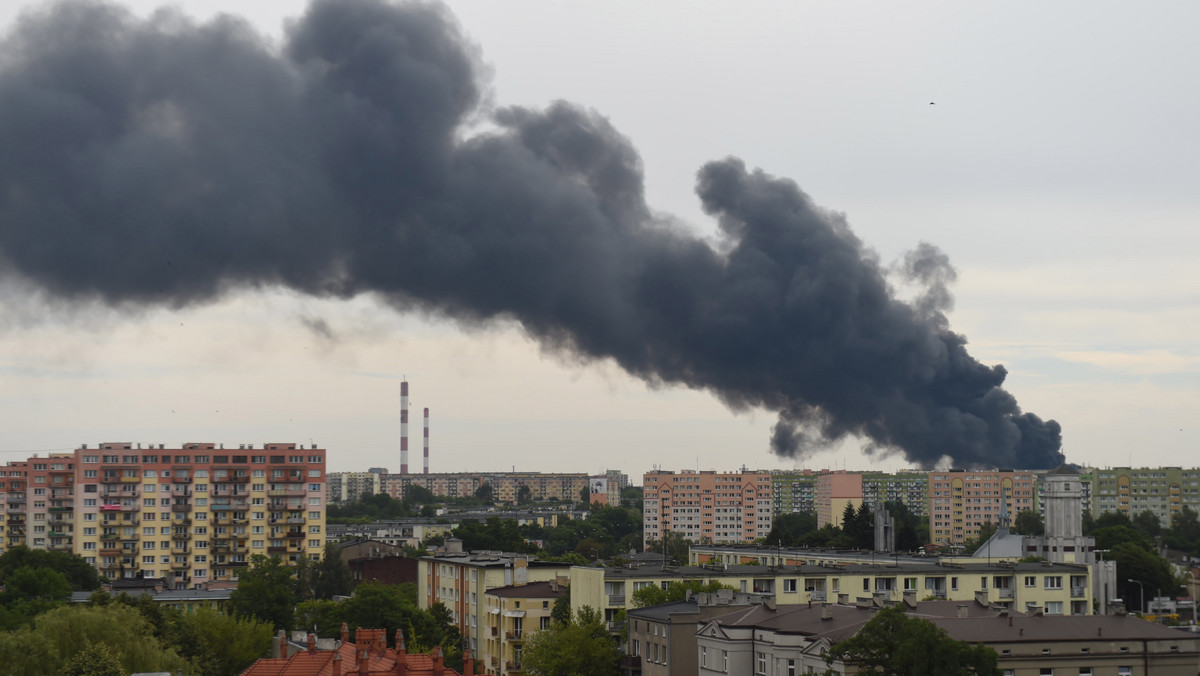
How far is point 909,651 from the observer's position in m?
27.4

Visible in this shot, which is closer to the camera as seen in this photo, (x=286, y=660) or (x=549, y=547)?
(x=286, y=660)

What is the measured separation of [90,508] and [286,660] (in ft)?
236

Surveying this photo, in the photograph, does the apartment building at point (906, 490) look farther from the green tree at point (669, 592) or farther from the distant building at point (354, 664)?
the distant building at point (354, 664)

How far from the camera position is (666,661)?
4225cm

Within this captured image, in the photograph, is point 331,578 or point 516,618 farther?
point 331,578

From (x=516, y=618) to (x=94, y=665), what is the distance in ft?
84.3

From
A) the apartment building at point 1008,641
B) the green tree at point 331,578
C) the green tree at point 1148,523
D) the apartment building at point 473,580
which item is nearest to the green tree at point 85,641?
the apartment building at point 1008,641

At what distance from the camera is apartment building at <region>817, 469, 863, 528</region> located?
173 metres

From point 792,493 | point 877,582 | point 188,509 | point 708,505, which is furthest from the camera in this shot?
point 792,493

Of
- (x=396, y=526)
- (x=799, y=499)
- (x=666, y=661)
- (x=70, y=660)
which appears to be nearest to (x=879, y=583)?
(x=666, y=661)

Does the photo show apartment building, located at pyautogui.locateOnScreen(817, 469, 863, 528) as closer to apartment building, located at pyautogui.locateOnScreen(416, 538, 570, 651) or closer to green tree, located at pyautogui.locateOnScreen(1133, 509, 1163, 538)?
green tree, located at pyautogui.locateOnScreen(1133, 509, 1163, 538)

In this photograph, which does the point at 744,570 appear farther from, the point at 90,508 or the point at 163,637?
the point at 90,508

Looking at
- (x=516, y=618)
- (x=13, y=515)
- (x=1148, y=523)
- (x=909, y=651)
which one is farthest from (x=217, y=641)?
(x=1148, y=523)

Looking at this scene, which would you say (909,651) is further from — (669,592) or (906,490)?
(906,490)
